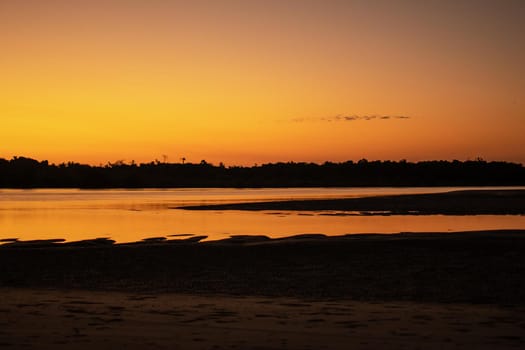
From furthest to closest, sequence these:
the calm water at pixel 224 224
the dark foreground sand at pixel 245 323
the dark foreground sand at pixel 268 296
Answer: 1. the calm water at pixel 224 224
2. the dark foreground sand at pixel 268 296
3. the dark foreground sand at pixel 245 323

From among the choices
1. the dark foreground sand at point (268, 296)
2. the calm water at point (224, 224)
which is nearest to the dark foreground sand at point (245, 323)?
the dark foreground sand at point (268, 296)

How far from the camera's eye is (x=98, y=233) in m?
32.9

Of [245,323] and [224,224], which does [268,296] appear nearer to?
[245,323]

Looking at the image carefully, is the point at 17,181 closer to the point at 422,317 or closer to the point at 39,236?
the point at 39,236

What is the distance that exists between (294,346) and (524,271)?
930 cm

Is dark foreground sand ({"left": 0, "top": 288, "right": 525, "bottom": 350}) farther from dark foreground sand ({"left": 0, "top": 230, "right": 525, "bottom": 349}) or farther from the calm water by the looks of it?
the calm water

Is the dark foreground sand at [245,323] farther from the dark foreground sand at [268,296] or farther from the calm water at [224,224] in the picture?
the calm water at [224,224]

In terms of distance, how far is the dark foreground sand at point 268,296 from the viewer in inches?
370

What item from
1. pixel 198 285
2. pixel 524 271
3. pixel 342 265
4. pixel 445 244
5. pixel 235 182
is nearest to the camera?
pixel 198 285

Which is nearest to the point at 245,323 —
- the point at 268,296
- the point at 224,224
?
the point at 268,296

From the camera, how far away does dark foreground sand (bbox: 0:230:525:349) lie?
939 centimetres

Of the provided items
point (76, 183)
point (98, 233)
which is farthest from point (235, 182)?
point (98, 233)

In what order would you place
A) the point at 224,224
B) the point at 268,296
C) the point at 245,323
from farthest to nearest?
the point at 224,224
the point at 268,296
the point at 245,323

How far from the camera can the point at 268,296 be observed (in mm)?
13469
